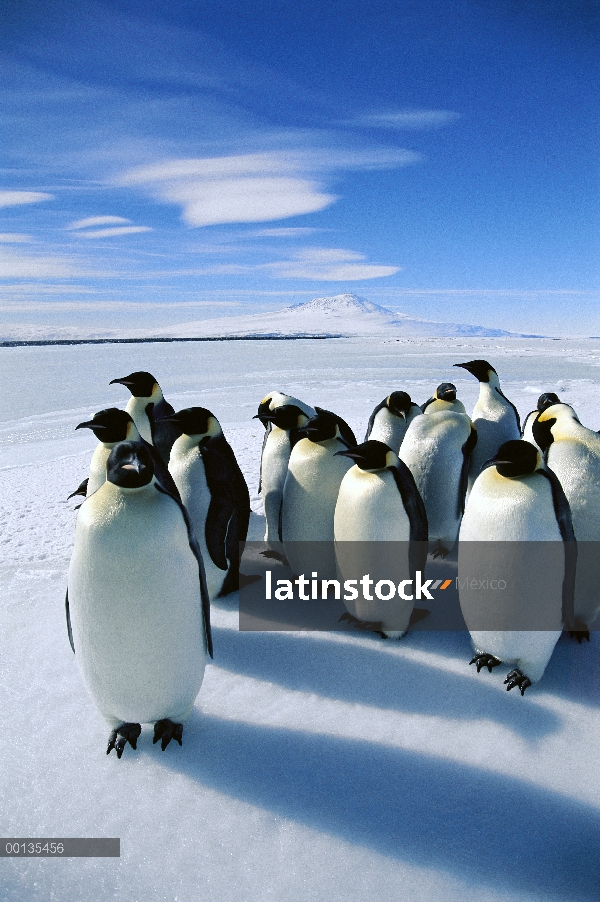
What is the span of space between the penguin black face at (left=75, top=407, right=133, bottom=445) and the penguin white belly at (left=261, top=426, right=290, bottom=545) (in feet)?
3.09

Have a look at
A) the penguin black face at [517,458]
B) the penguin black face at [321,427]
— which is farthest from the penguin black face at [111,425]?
the penguin black face at [517,458]

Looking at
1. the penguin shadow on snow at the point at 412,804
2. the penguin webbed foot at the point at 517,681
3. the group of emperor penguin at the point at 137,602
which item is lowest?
the penguin shadow on snow at the point at 412,804

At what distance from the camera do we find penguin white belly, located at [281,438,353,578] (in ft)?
9.14

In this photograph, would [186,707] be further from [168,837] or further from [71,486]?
[71,486]

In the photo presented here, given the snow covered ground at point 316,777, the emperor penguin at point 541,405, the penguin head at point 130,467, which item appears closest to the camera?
the snow covered ground at point 316,777

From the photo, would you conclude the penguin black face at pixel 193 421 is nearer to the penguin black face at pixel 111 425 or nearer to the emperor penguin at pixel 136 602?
the penguin black face at pixel 111 425

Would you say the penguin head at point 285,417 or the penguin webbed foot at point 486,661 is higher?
the penguin head at point 285,417

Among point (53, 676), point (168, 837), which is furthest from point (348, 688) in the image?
point (53, 676)

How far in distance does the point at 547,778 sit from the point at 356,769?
1.84 ft

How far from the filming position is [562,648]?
2.42 meters

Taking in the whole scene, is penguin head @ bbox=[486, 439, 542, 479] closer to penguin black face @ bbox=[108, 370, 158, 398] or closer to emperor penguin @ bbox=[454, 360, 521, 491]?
emperor penguin @ bbox=[454, 360, 521, 491]

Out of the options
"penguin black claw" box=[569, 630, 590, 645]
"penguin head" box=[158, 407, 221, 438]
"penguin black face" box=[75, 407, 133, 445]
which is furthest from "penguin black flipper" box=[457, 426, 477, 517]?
"penguin black face" box=[75, 407, 133, 445]

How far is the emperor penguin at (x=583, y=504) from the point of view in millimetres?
2393

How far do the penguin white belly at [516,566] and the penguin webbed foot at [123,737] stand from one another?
1.28m
